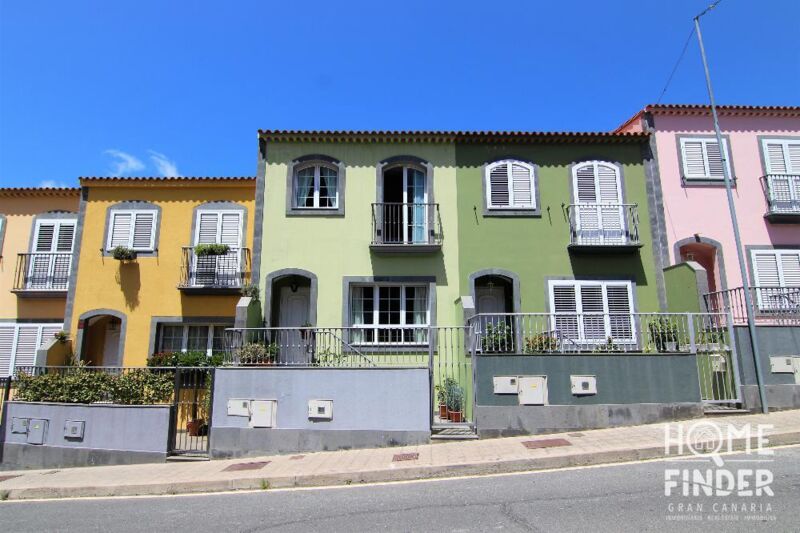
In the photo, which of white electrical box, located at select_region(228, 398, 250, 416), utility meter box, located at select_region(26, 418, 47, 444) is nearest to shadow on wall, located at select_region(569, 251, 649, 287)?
white electrical box, located at select_region(228, 398, 250, 416)

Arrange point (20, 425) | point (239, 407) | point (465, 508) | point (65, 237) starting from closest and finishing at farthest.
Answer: point (465, 508)
point (239, 407)
point (20, 425)
point (65, 237)

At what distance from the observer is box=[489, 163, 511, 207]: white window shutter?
14720mm

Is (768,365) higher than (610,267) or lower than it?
lower

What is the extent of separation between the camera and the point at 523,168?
585 inches

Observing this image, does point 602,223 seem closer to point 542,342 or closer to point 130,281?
point 542,342

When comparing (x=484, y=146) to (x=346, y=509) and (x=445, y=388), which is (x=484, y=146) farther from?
(x=346, y=509)

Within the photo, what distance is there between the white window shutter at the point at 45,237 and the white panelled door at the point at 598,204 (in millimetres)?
16331

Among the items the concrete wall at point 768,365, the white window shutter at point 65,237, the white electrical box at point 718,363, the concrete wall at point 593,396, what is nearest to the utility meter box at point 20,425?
the white window shutter at point 65,237

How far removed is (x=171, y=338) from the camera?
1564 cm

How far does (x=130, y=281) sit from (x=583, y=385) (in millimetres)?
12830

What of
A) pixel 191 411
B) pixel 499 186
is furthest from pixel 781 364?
pixel 191 411

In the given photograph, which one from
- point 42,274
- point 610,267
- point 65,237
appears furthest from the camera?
point 65,237

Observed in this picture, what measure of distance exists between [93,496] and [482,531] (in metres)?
6.47

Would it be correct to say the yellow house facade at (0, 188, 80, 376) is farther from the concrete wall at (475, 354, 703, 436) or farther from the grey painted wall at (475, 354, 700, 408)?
the concrete wall at (475, 354, 703, 436)
